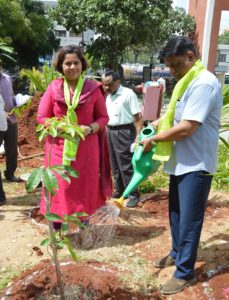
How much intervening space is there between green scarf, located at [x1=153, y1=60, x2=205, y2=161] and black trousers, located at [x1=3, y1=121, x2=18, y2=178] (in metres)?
2.86

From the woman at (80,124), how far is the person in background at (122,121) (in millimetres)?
975

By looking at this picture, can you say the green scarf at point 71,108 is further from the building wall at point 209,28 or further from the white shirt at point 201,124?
the building wall at point 209,28

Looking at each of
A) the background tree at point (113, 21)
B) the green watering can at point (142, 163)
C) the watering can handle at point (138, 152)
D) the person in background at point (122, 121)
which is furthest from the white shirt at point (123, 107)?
the background tree at point (113, 21)

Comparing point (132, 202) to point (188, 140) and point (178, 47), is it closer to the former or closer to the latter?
point (188, 140)

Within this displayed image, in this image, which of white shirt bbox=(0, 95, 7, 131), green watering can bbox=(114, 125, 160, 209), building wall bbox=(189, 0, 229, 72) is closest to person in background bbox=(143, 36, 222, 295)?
green watering can bbox=(114, 125, 160, 209)

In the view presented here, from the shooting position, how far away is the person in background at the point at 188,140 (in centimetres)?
210

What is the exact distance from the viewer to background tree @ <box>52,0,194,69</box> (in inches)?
593

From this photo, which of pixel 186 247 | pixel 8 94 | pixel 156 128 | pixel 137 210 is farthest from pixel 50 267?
pixel 8 94

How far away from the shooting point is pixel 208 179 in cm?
229

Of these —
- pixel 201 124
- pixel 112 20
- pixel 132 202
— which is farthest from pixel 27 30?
pixel 201 124

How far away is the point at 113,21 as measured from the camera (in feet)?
49.1

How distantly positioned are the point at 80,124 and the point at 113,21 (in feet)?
42.7

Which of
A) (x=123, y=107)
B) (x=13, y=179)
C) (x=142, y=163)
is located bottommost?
(x=13, y=179)

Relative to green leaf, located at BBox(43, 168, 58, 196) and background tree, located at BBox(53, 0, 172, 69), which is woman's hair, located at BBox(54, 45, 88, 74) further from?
background tree, located at BBox(53, 0, 172, 69)
